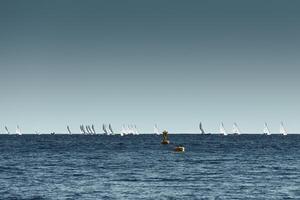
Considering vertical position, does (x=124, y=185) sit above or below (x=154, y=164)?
below

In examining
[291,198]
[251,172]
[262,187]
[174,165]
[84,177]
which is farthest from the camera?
[174,165]

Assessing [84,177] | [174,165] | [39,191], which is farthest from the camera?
[174,165]

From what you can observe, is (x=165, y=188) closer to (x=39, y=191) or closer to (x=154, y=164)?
(x=39, y=191)

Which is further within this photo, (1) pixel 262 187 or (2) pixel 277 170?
(2) pixel 277 170

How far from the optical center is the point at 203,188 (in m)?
75.9

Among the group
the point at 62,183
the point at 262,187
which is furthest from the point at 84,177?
the point at 262,187

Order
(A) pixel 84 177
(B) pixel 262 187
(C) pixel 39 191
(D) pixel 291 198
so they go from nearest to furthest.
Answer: (D) pixel 291 198
(C) pixel 39 191
(B) pixel 262 187
(A) pixel 84 177

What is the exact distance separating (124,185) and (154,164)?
36707mm

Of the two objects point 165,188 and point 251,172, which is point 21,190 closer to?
point 165,188

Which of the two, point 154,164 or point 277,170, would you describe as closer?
point 277,170

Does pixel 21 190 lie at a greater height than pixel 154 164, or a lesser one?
lesser

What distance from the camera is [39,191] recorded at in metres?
72.0

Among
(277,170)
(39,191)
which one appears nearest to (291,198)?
(39,191)

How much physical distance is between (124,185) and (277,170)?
107ft
